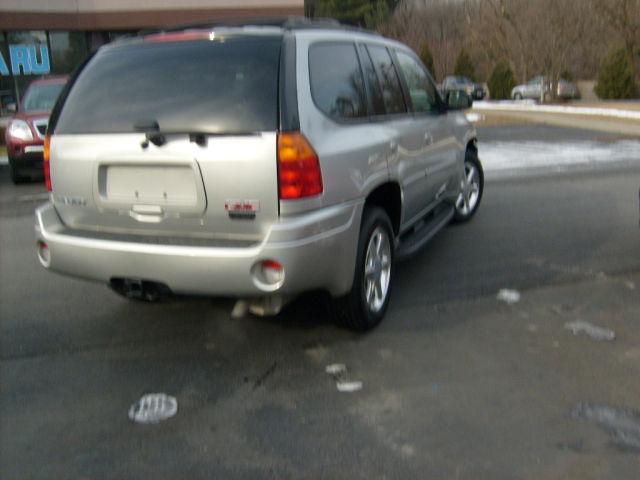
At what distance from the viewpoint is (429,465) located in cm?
285

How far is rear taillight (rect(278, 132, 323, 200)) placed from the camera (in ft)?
11.0

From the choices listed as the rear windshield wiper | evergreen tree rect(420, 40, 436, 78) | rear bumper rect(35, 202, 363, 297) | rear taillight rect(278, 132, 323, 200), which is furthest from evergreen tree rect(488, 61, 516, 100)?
the rear windshield wiper

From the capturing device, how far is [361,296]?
404 centimetres

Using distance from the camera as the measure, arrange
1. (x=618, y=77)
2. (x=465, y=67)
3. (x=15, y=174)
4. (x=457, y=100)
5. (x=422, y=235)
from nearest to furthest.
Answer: (x=422, y=235) < (x=457, y=100) < (x=15, y=174) < (x=618, y=77) < (x=465, y=67)

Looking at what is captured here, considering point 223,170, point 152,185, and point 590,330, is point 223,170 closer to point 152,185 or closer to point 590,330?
point 152,185

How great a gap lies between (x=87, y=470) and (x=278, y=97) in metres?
2.05

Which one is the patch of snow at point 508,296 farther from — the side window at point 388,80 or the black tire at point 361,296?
the side window at point 388,80

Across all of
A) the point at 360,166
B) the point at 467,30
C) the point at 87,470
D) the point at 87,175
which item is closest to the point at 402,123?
the point at 360,166

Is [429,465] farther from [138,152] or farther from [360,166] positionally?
[138,152]

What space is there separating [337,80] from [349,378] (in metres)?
1.82

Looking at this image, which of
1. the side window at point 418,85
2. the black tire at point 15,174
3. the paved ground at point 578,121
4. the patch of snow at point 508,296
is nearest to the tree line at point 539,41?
the paved ground at point 578,121

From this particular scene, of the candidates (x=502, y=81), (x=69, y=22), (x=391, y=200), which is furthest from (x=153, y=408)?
(x=502, y=81)

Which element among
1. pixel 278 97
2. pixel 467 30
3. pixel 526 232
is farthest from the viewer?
pixel 467 30

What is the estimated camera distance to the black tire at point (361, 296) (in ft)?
13.0
